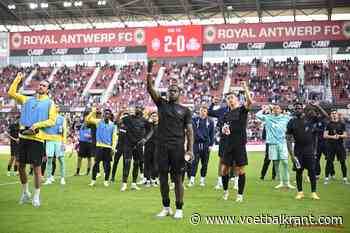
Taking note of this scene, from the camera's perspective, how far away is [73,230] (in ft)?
26.1

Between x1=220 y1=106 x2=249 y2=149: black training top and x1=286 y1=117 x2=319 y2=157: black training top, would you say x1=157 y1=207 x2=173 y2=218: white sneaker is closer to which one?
x1=220 y1=106 x2=249 y2=149: black training top

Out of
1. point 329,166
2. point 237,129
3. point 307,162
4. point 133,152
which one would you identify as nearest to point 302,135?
point 307,162

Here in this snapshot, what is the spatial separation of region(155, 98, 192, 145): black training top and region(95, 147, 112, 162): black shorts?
609 cm

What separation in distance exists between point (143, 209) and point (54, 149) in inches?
263

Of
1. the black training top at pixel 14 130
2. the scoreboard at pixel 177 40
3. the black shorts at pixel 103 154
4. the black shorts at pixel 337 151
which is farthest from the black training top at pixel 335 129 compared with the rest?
the scoreboard at pixel 177 40

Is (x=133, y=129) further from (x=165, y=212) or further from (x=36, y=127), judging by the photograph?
(x=165, y=212)

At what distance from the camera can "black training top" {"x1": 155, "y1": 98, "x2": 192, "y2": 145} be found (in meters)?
9.17

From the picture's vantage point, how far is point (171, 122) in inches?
362

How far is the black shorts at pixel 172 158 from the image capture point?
9133 mm

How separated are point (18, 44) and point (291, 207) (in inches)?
1901

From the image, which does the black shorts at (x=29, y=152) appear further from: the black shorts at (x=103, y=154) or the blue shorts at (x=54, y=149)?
the blue shorts at (x=54, y=149)

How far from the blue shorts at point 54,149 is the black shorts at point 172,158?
25.2 ft

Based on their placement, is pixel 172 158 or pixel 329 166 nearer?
pixel 172 158

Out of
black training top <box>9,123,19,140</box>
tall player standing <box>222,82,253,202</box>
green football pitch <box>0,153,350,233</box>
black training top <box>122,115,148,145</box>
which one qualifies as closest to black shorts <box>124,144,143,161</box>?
black training top <box>122,115,148,145</box>
